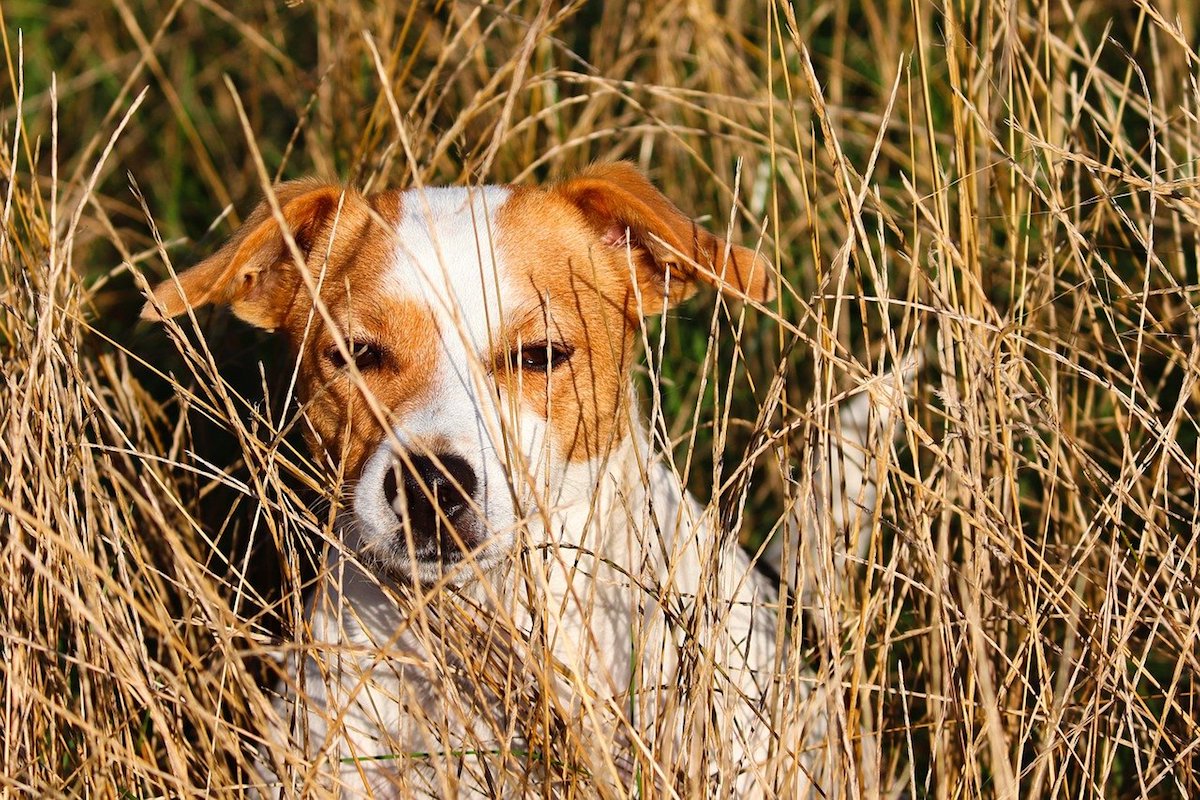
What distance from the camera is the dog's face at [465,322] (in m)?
2.32

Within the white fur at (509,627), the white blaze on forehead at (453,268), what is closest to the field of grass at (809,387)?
the white fur at (509,627)

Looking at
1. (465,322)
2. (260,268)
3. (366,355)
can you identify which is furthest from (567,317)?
(260,268)

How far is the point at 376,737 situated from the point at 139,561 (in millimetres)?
539

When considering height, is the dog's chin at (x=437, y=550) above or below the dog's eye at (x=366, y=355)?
below

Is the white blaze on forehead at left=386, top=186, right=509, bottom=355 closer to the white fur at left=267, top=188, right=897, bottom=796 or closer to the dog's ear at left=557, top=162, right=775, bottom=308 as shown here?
the white fur at left=267, top=188, right=897, bottom=796

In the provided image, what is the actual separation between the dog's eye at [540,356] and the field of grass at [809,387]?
24 centimetres

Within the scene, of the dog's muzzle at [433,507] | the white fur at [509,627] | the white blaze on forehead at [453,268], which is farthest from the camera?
the white blaze on forehead at [453,268]

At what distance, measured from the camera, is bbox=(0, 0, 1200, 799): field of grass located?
2.29 metres

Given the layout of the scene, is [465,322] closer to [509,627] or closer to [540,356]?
[540,356]

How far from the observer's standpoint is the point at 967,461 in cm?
262

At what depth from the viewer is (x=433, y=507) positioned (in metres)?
2.21

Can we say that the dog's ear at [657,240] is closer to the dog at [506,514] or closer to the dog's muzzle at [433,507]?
the dog at [506,514]

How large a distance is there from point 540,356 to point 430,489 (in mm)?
435

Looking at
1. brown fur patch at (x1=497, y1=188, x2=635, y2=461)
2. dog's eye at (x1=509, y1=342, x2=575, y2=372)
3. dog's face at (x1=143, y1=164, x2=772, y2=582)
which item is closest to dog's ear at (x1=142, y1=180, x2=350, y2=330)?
dog's face at (x1=143, y1=164, x2=772, y2=582)
